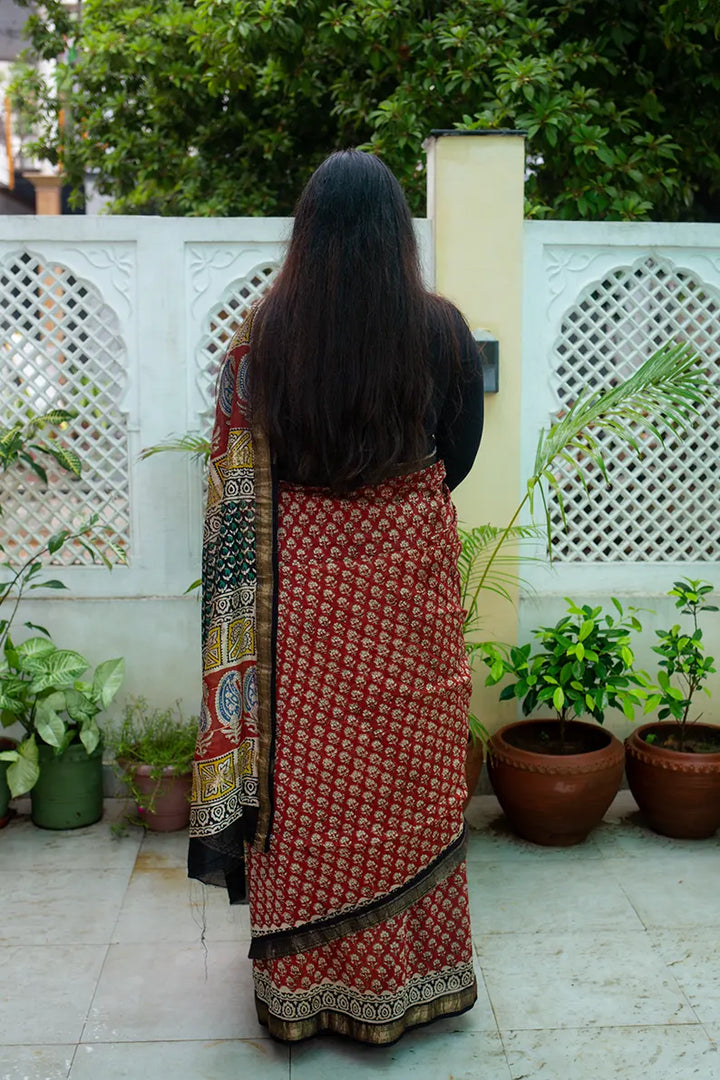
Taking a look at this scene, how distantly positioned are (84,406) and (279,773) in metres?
1.85

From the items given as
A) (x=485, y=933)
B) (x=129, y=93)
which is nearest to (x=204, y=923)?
(x=485, y=933)

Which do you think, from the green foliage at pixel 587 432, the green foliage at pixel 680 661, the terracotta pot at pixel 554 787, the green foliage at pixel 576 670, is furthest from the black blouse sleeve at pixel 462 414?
the green foliage at pixel 680 661

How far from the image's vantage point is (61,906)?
3.20 m

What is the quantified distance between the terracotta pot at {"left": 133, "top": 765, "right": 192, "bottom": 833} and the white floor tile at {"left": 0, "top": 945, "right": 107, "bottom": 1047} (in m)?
0.70

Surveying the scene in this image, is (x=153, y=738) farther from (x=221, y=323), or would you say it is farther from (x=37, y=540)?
(x=221, y=323)

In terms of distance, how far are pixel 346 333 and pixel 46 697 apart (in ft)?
6.34

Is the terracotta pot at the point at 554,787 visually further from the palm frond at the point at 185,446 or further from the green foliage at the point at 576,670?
the palm frond at the point at 185,446

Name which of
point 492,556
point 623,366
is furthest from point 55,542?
point 623,366

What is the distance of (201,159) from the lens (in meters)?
6.37

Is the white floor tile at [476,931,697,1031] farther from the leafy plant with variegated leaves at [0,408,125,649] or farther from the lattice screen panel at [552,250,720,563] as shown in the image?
the leafy plant with variegated leaves at [0,408,125,649]

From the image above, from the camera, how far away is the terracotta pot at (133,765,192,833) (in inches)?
142

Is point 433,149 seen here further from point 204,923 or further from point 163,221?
point 204,923

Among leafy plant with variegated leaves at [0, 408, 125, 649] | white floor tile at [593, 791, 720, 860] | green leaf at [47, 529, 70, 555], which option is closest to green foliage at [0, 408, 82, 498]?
leafy plant with variegated leaves at [0, 408, 125, 649]

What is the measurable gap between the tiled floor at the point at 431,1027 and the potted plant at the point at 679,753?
0.33 feet
